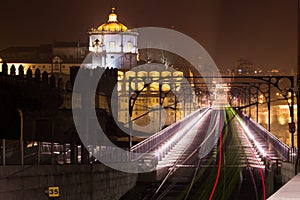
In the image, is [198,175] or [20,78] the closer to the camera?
[198,175]

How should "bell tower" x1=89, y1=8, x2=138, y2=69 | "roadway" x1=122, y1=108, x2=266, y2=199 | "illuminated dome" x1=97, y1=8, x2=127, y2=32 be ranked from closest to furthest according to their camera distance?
"roadway" x1=122, y1=108, x2=266, y2=199 → "bell tower" x1=89, y1=8, x2=138, y2=69 → "illuminated dome" x1=97, y1=8, x2=127, y2=32

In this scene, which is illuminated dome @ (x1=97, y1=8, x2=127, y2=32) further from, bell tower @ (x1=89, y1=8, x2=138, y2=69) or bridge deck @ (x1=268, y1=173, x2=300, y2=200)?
bridge deck @ (x1=268, y1=173, x2=300, y2=200)

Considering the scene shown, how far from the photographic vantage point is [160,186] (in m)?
27.8

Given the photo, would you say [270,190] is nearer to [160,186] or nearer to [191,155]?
[160,186]

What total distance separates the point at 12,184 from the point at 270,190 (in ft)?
41.5

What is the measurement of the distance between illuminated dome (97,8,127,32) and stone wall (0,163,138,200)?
16467cm

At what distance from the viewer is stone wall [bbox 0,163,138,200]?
16.7m

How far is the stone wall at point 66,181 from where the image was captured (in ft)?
54.8

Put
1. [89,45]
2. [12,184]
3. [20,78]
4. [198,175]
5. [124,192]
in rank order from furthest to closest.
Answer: [89,45] → [20,78] → [198,175] → [124,192] → [12,184]

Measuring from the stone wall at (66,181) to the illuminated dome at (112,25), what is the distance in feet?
540

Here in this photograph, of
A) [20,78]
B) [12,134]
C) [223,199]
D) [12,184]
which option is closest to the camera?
[12,184]

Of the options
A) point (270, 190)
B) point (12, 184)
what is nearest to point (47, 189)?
point (12, 184)

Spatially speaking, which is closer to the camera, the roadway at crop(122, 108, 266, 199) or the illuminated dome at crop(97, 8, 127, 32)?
the roadway at crop(122, 108, 266, 199)

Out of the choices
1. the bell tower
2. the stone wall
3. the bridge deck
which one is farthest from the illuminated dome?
the bridge deck
